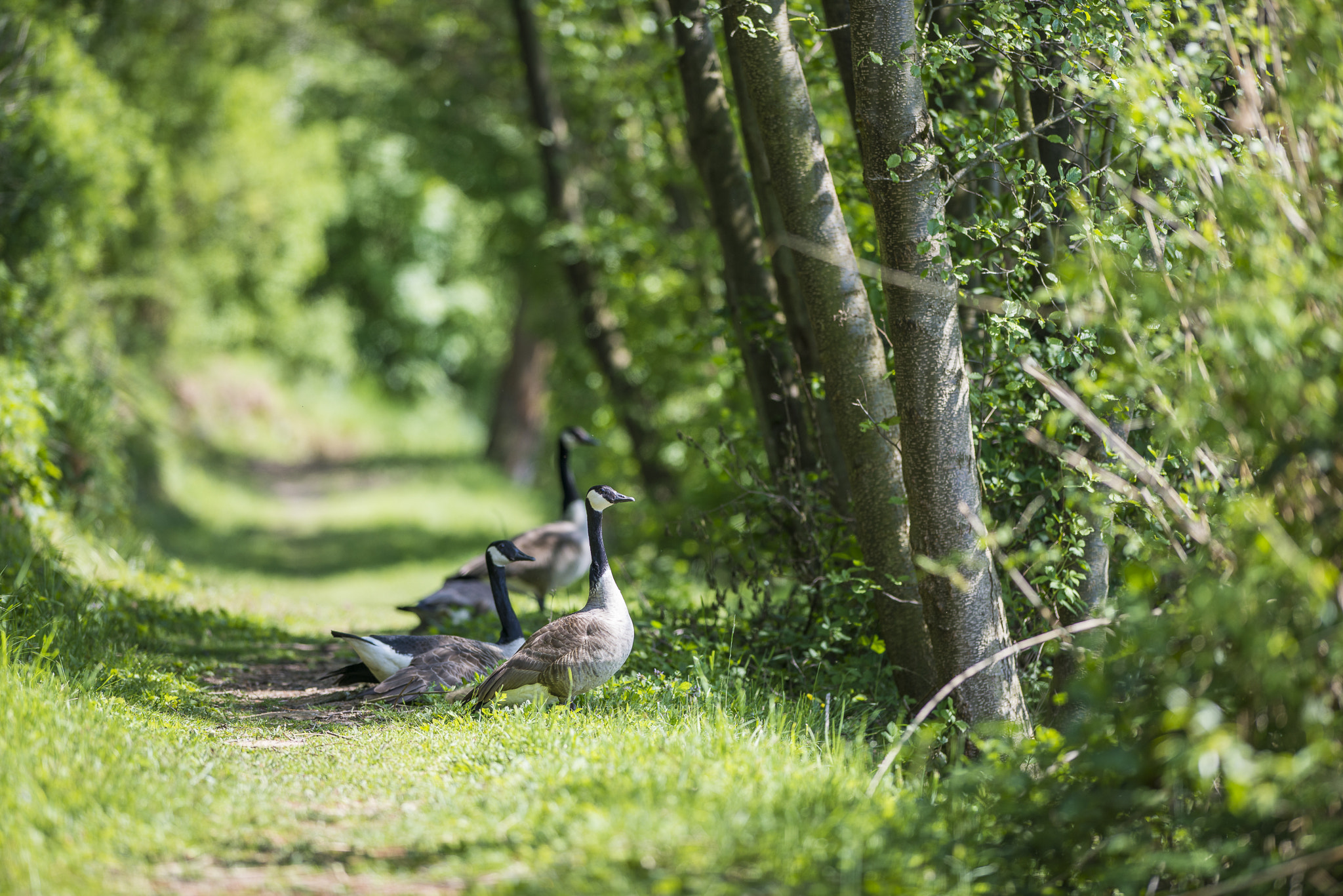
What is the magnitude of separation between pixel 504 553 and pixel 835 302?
329cm

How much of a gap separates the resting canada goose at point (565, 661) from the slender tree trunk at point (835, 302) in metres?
1.45

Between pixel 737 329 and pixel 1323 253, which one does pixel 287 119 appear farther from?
pixel 1323 253

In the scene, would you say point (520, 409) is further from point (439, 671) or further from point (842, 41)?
point (439, 671)

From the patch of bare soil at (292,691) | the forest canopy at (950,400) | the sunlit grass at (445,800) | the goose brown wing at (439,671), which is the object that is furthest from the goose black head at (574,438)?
the sunlit grass at (445,800)

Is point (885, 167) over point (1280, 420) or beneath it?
over

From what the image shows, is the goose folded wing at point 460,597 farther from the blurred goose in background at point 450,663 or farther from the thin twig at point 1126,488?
the thin twig at point 1126,488

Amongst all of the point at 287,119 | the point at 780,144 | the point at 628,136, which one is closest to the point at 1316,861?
the point at 780,144

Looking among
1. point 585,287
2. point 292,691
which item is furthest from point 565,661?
point 585,287

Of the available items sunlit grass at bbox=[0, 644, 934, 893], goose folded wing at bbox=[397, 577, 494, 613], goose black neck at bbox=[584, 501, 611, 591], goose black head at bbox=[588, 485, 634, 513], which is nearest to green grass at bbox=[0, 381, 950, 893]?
sunlit grass at bbox=[0, 644, 934, 893]

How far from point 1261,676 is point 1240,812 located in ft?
1.81

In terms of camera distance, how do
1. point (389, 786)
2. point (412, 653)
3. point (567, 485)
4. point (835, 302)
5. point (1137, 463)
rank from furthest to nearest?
1. point (567, 485)
2. point (412, 653)
3. point (835, 302)
4. point (389, 786)
5. point (1137, 463)

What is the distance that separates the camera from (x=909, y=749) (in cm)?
518

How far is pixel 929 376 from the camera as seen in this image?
16.3 feet

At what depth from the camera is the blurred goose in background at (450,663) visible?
19.9 feet
